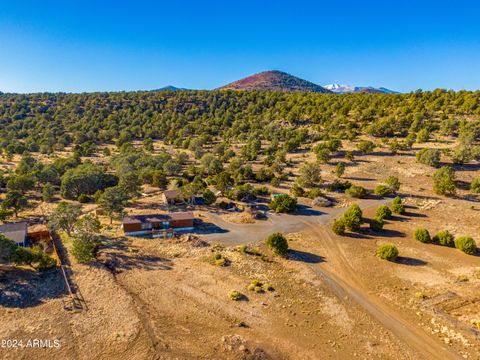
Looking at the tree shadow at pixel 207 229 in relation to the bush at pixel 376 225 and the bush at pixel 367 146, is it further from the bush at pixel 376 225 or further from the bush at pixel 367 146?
the bush at pixel 367 146

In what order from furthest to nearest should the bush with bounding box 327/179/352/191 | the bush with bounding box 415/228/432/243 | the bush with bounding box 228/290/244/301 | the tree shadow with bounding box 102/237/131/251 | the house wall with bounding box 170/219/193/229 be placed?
the bush with bounding box 327/179/352/191
the house wall with bounding box 170/219/193/229
the bush with bounding box 415/228/432/243
the tree shadow with bounding box 102/237/131/251
the bush with bounding box 228/290/244/301

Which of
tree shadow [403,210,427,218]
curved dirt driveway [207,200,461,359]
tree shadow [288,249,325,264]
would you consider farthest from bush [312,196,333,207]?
tree shadow [288,249,325,264]

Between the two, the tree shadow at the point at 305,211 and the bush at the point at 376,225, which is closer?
the bush at the point at 376,225

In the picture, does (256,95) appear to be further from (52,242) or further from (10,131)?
(52,242)

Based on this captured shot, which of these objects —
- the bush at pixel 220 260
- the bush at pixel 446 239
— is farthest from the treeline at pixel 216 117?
the bush at pixel 220 260

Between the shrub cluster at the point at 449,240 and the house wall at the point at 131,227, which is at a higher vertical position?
the shrub cluster at the point at 449,240

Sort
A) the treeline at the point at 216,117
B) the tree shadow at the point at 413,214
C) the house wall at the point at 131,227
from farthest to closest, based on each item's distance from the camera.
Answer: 1. the treeline at the point at 216,117
2. the tree shadow at the point at 413,214
3. the house wall at the point at 131,227

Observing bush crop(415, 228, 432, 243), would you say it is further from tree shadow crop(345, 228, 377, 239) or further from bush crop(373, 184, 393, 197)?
bush crop(373, 184, 393, 197)
